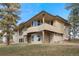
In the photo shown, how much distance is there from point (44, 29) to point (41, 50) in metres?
0.27

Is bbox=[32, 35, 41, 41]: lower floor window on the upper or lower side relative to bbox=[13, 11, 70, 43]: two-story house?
lower

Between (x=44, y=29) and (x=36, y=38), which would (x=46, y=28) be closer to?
(x=44, y=29)

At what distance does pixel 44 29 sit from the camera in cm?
430

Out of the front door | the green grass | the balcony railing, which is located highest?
the balcony railing

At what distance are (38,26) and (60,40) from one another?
1.11 feet

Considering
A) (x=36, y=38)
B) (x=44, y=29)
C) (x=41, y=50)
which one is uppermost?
(x=44, y=29)

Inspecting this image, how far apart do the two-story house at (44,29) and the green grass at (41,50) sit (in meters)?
0.08

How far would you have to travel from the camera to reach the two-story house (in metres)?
4.31

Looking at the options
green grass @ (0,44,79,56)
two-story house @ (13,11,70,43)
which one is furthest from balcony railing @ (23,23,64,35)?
green grass @ (0,44,79,56)

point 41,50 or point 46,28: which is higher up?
point 46,28

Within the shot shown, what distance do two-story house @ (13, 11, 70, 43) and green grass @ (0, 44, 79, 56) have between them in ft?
0.27

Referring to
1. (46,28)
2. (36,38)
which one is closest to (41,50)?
(36,38)

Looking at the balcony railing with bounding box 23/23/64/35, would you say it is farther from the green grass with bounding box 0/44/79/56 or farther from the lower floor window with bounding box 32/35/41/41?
the green grass with bounding box 0/44/79/56

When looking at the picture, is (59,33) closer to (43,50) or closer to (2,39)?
(43,50)
